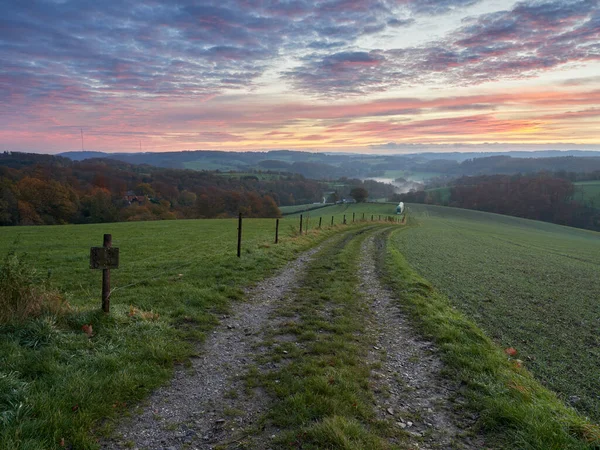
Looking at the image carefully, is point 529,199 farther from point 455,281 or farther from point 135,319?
point 135,319

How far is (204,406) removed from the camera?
5.25 meters

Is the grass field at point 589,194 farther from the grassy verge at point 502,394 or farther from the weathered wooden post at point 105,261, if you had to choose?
the weathered wooden post at point 105,261

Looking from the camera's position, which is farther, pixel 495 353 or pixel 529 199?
pixel 529 199

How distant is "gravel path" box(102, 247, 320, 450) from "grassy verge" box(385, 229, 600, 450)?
134 inches

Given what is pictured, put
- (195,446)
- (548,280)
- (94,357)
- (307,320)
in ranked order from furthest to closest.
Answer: (548,280) → (307,320) → (94,357) → (195,446)

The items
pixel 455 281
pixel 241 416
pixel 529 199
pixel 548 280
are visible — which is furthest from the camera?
pixel 529 199

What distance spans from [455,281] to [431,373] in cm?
1069

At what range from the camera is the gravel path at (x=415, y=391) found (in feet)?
15.9

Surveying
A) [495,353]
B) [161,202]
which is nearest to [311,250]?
[495,353]

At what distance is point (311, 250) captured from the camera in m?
21.4

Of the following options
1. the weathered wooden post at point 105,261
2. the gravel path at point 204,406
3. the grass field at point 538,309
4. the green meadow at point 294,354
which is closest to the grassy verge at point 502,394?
the green meadow at point 294,354

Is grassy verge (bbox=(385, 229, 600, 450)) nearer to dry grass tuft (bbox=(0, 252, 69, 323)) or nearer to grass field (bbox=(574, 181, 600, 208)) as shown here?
dry grass tuft (bbox=(0, 252, 69, 323))

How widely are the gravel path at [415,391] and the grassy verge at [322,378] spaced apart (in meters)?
0.28

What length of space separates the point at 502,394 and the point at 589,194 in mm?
147462
